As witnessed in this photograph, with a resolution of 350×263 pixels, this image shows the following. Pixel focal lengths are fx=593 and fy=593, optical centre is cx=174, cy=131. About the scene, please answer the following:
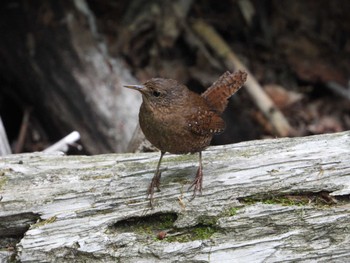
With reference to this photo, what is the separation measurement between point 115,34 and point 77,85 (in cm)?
108

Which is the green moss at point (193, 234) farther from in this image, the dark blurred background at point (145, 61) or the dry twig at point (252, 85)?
the dry twig at point (252, 85)

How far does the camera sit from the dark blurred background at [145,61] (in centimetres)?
573

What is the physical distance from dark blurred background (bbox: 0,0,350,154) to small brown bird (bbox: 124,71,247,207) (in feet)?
5.89

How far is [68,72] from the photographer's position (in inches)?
226

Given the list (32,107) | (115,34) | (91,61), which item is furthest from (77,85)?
(115,34)

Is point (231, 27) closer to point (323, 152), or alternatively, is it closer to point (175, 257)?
point (323, 152)

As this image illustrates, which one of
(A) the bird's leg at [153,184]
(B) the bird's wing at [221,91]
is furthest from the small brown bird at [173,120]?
(B) the bird's wing at [221,91]

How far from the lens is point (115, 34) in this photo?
6.53 m

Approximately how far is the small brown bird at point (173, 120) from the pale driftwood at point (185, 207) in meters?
0.16

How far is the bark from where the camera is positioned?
18.5 feet

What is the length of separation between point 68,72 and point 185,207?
256 centimetres

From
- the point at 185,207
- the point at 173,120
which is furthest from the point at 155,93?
the point at 185,207

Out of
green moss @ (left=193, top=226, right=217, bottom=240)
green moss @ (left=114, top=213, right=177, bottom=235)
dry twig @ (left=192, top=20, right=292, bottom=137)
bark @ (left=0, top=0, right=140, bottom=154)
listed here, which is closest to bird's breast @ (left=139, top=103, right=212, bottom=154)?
green moss @ (left=114, top=213, right=177, bottom=235)

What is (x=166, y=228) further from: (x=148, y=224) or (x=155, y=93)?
(x=155, y=93)
